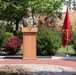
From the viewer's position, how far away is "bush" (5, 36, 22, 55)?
16703 mm

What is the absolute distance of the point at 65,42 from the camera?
17.3m

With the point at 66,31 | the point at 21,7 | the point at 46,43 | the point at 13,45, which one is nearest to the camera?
the point at 46,43

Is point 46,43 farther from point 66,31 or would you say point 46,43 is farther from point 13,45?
point 13,45

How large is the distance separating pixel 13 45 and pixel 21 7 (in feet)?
47.8

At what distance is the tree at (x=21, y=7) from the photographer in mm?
30750

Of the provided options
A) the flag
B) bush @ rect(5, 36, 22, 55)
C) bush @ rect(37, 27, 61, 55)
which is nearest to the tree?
the flag

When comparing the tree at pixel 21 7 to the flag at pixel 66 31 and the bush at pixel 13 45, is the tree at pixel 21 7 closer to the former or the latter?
the flag at pixel 66 31

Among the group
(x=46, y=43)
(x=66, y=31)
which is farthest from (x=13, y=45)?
(x=66, y=31)

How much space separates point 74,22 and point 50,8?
8440mm

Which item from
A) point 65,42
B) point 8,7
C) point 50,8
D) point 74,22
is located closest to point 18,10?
point 8,7

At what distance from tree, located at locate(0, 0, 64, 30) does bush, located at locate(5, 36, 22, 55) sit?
44.9 ft

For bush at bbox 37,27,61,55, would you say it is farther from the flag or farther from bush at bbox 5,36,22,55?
bush at bbox 5,36,22,55

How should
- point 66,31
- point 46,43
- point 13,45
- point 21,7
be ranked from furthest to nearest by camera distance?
point 21,7, point 66,31, point 13,45, point 46,43

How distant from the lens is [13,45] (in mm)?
16703
